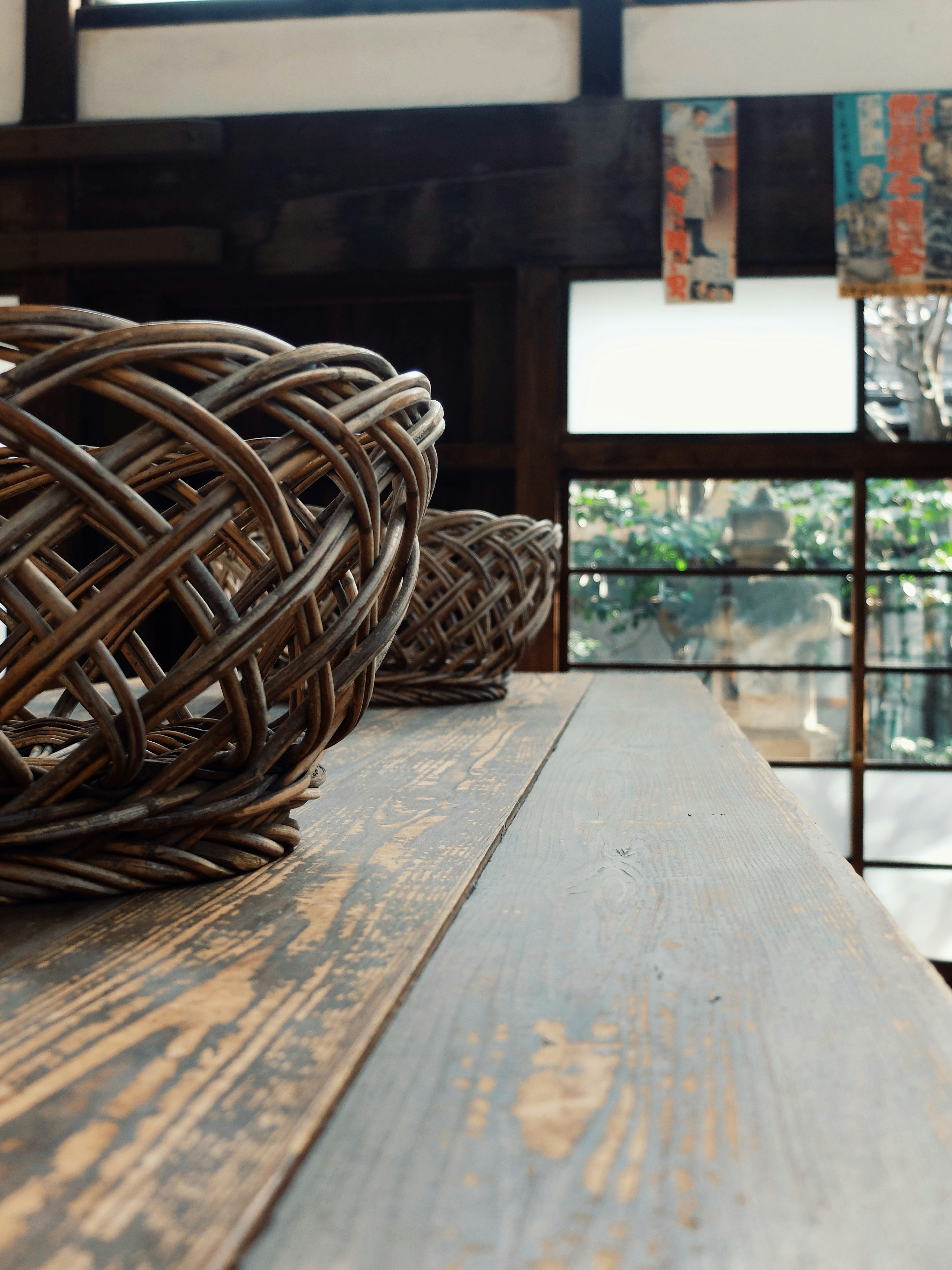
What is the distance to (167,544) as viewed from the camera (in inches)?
11.9

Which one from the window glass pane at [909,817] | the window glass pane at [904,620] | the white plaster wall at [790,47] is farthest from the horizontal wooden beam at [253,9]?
the window glass pane at [909,817]

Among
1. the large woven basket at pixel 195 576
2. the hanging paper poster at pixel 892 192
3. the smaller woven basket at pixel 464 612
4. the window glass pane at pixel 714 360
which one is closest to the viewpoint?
the large woven basket at pixel 195 576

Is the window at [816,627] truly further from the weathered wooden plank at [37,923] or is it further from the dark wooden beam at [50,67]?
the weathered wooden plank at [37,923]

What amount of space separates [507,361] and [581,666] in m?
0.89

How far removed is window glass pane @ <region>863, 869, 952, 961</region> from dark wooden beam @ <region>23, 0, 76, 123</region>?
3099mm

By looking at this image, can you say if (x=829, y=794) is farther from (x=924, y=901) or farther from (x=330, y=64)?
(x=330, y=64)

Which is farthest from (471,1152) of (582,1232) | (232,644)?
(232,644)

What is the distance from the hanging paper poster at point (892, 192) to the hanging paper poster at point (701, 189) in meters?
0.27

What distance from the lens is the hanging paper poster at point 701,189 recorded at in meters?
2.44

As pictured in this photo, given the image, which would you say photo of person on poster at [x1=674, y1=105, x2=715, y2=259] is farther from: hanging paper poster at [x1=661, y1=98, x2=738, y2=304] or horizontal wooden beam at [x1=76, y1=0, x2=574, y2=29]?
horizontal wooden beam at [x1=76, y1=0, x2=574, y2=29]

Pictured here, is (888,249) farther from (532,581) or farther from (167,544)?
(167,544)

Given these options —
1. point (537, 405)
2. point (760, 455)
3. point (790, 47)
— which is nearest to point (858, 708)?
point (760, 455)

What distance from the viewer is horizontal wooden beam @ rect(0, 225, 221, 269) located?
Result: 2525 millimetres

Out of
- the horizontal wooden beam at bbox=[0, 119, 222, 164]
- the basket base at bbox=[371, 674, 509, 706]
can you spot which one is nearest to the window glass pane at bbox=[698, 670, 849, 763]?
the basket base at bbox=[371, 674, 509, 706]
